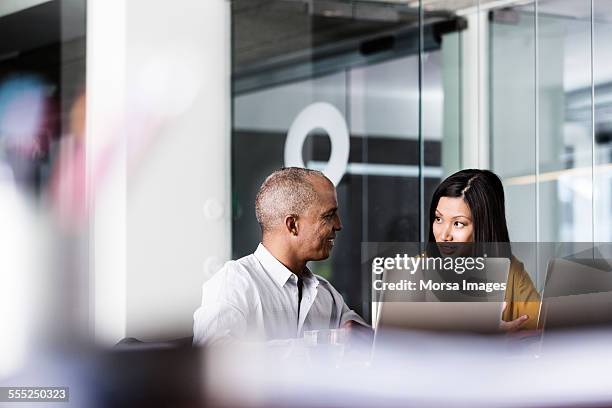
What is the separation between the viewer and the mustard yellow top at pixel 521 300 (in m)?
2.08

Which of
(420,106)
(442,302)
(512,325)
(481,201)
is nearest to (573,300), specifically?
(512,325)

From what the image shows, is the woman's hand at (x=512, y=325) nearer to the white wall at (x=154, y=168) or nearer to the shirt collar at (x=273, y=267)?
the shirt collar at (x=273, y=267)

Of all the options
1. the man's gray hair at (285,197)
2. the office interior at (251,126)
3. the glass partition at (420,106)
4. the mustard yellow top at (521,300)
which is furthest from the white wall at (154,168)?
the mustard yellow top at (521,300)

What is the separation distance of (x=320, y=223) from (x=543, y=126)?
6.34 feet

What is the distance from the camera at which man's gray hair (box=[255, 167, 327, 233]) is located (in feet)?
8.11

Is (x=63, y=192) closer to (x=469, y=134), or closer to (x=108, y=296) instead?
(x=108, y=296)

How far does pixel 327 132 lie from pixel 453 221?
1699 mm

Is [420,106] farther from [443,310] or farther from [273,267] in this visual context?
[443,310]

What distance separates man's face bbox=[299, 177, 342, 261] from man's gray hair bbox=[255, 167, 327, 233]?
0.02 m

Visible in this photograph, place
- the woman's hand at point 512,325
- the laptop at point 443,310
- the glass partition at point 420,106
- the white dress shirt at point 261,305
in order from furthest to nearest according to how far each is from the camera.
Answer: the glass partition at point 420,106
the white dress shirt at point 261,305
the woman's hand at point 512,325
the laptop at point 443,310

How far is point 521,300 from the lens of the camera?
2.17 meters

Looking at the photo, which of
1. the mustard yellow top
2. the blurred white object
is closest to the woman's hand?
the mustard yellow top

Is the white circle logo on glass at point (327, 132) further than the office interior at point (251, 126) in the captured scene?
Yes

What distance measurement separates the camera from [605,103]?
3945 millimetres
